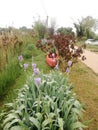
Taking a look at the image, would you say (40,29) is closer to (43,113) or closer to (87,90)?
(87,90)

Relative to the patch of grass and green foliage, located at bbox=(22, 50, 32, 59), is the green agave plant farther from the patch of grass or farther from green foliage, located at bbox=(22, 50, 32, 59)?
green foliage, located at bbox=(22, 50, 32, 59)

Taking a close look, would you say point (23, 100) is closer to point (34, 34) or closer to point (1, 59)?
point (1, 59)

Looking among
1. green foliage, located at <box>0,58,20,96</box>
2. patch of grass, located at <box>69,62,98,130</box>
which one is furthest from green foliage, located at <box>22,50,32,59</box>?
green foliage, located at <box>0,58,20,96</box>

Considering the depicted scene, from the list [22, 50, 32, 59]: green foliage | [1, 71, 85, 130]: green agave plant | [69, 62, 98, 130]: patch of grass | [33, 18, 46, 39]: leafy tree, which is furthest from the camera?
[33, 18, 46, 39]: leafy tree

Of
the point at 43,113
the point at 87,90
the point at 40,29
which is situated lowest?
the point at 87,90

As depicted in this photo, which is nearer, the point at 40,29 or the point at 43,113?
the point at 43,113

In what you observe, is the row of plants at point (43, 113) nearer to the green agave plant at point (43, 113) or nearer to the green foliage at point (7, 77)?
the green agave plant at point (43, 113)

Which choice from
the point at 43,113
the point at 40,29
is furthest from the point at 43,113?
the point at 40,29

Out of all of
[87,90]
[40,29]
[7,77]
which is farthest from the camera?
[40,29]

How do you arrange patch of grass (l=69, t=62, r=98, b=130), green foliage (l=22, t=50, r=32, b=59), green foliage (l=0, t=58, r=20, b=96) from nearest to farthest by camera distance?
patch of grass (l=69, t=62, r=98, b=130)
green foliage (l=0, t=58, r=20, b=96)
green foliage (l=22, t=50, r=32, b=59)

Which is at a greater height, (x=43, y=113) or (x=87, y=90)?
(x=43, y=113)

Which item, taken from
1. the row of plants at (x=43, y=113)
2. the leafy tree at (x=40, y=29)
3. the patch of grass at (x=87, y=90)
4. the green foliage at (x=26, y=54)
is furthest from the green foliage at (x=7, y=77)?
the leafy tree at (x=40, y=29)

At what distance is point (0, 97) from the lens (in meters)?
5.00

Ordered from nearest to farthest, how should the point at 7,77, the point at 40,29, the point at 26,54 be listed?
the point at 7,77 < the point at 26,54 < the point at 40,29
